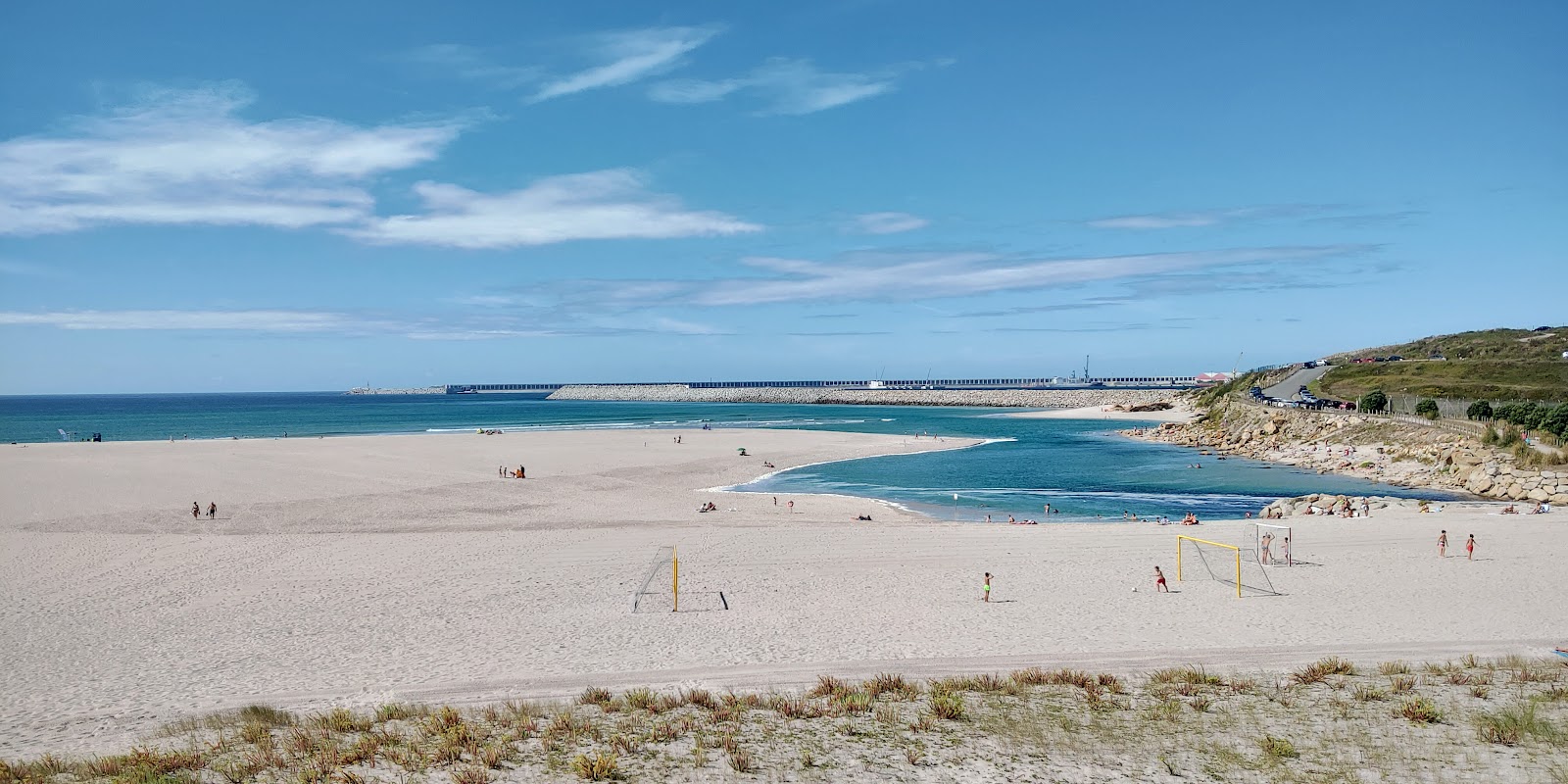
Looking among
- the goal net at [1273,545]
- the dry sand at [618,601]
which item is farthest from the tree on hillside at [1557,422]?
the goal net at [1273,545]

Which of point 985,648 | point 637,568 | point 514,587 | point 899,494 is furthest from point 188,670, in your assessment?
point 899,494

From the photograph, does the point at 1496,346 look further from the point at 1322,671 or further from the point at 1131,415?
the point at 1322,671

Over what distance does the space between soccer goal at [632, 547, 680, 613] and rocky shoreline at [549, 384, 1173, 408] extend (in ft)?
361

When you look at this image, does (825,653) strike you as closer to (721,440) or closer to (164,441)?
(721,440)

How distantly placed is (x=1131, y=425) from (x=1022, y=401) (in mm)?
61022

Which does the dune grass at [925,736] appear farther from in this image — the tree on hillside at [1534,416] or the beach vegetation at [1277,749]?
the tree on hillside at [1534,416]

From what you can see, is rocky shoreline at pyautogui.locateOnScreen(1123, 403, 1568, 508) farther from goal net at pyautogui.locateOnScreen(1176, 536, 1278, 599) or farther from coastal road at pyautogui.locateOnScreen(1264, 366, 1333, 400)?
goal net at pyautogui.locateOnScreen(1176, 536, 1278, 599)

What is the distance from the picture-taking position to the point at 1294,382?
8462 cm

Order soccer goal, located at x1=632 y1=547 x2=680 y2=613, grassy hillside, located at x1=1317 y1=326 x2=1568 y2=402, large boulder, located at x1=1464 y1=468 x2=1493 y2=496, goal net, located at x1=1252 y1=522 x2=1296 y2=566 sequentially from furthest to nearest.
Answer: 1. grassy hillside, located at x1=1317 y1=326 x2=1568 y2=402
2. large boulder, located at x1=1464 y1=468 x2=1493 y2=496
3. goal net, located at x1=1252 y1=522 x2=1296 y2=566
4. soccer goal, located at x1=632 y1=547 x2=680 y2=613

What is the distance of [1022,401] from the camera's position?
140875 mm

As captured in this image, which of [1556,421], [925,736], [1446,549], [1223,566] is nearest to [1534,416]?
[1556,421]

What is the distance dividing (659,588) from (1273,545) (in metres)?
14.6

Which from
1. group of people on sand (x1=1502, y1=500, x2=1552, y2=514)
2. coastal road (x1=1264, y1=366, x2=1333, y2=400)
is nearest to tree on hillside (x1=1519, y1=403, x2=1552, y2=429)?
group of people on sand (x1=1502, y1=500, x2=1552, y2=514)

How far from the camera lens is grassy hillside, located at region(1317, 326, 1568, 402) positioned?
5522cm
